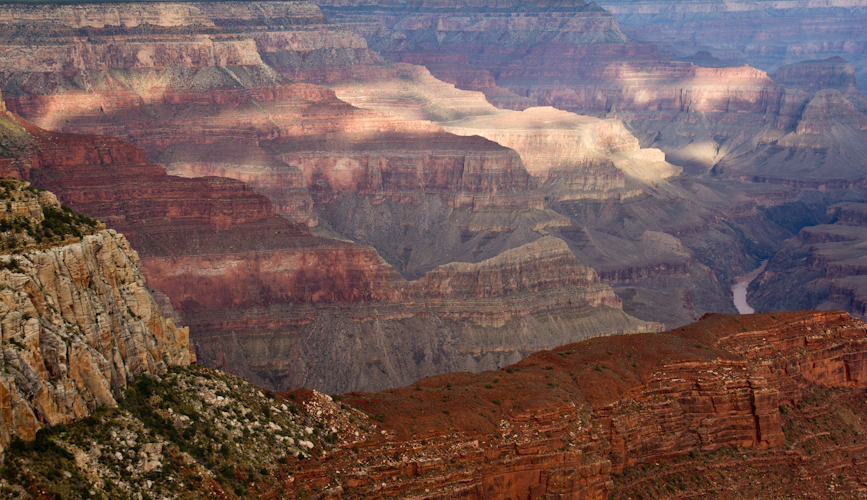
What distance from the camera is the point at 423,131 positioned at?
418 ft

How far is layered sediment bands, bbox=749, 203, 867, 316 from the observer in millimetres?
109562

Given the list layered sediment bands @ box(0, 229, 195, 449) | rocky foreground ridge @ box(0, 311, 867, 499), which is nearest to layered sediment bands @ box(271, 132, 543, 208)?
rocky foreground ridge @ box(0, 311, 867, 499)

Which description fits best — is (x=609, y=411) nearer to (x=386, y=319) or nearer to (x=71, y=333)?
(x=71, y=333)

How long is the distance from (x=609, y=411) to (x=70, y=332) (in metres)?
20.5

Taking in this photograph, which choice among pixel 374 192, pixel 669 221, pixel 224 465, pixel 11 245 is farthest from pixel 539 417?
pixel 669 221

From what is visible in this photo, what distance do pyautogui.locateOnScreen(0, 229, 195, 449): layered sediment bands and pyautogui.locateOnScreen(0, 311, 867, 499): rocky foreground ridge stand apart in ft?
1.97

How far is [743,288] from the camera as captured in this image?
130 meters

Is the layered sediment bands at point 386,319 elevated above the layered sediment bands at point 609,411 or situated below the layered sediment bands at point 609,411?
below

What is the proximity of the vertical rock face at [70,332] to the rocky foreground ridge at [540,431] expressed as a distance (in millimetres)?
632

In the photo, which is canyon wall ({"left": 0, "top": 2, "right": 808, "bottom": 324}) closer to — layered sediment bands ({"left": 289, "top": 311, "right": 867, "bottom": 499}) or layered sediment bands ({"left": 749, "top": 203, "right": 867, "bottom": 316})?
layered sediment bands ({"left": 749, "top": 203, "right": 867, "bottom": 316})

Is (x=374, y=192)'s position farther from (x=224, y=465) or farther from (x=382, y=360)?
(x=224, y=465)

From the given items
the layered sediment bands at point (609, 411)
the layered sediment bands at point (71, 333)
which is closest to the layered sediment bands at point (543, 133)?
the layered sediment bands at point (609, 411)

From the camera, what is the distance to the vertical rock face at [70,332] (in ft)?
80.5

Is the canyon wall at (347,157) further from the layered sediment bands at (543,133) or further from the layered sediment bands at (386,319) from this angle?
the layered sediment bands at (386,319)
